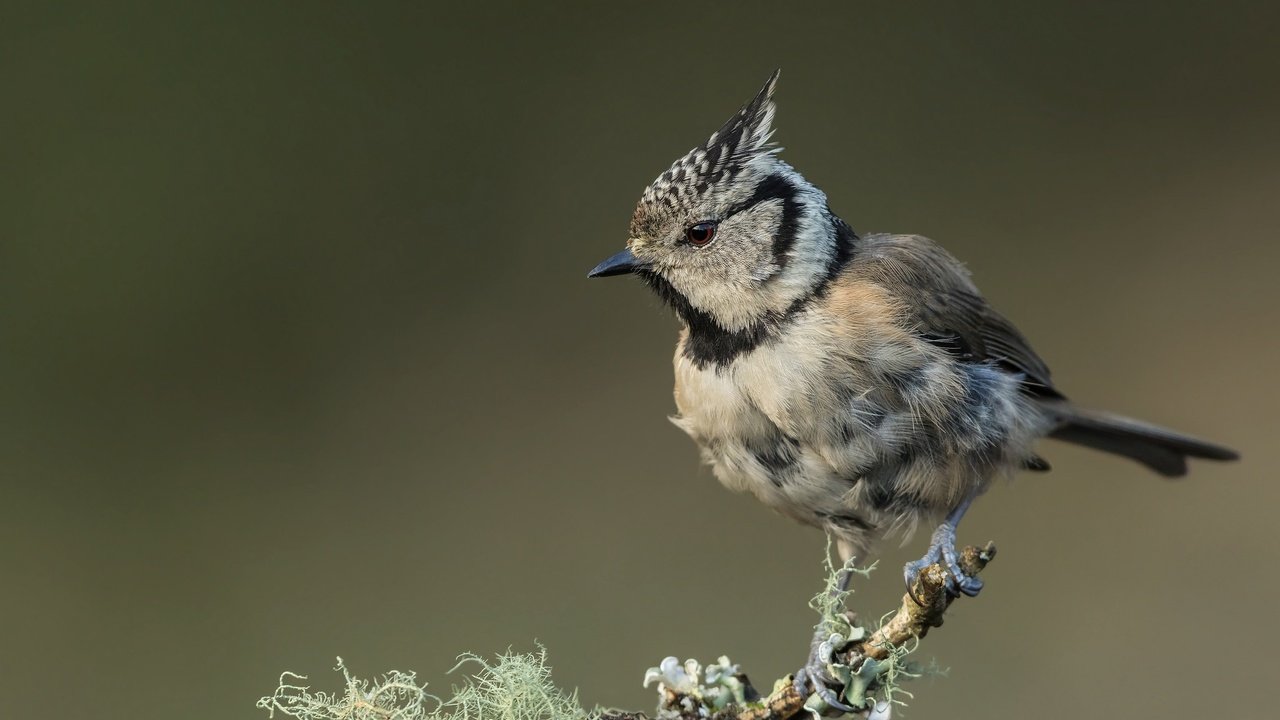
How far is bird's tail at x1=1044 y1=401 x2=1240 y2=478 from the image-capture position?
2.75 metres

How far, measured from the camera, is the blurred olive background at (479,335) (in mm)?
3988

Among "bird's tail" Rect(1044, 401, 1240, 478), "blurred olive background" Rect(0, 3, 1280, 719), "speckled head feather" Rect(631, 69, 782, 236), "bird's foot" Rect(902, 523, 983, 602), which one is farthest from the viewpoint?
"blurred olive background" Rect(0, 3, 1280, 719)

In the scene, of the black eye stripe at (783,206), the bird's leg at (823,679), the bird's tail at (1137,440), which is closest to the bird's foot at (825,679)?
the bird's leg at (823,679)

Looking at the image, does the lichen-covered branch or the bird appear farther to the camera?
the bird

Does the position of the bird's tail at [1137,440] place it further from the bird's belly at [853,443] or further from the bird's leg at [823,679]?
the bird's leg at [823,679]

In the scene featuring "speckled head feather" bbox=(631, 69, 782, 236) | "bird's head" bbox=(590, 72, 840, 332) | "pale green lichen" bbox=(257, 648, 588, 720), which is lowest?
"pale green lichen" bbox=(257, 648, 588, 720)

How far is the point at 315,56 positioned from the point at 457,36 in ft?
1.74

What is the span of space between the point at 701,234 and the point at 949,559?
0.77 m

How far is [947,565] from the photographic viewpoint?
1557 millimetres

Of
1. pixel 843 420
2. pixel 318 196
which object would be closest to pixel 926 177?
pixel 318 196

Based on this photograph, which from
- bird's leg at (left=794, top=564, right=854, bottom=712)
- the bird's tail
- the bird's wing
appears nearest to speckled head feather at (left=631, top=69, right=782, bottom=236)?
the bird's wing

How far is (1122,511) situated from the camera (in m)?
4.09

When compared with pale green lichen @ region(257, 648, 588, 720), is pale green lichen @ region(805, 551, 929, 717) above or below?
below

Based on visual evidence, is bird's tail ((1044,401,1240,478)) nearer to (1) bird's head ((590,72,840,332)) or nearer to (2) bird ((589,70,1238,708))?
(2) bird ((589,70,1238,708))
